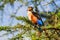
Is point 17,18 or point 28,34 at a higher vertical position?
point 17,18

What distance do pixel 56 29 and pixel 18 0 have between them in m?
0.51

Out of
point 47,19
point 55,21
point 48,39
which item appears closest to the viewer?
point 48,39

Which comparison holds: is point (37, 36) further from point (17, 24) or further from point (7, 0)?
point (7, 0)

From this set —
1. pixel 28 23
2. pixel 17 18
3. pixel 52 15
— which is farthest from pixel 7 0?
pixel 52 15

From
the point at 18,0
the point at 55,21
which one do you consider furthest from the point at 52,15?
the point at 18,0

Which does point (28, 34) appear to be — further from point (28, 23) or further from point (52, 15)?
point (52, 15)

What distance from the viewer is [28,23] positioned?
1297 mm

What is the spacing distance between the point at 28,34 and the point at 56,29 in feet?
0.79

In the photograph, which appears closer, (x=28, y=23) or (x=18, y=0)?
(x=28, y=23)

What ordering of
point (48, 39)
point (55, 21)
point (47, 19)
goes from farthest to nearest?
point (47, 19) < point (55, 21) < point (48, 39)

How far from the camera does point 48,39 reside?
119 centimetres

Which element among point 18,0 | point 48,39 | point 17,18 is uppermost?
point 18,0

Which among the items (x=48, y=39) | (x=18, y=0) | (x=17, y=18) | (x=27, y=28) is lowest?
(x=48, y=39)

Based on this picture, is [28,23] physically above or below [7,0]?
below
